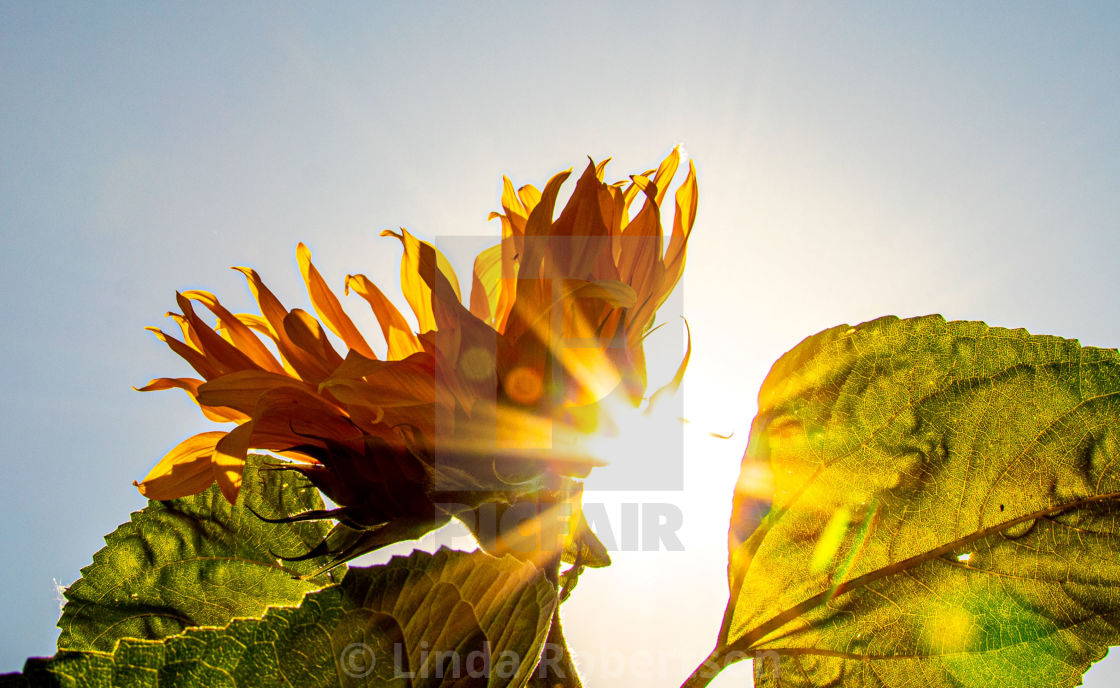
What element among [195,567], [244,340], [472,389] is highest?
[244,340]

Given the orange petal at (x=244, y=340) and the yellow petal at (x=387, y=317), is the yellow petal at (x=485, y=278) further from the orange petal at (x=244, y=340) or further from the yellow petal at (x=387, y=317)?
the orange petal at (x=244, y=340)

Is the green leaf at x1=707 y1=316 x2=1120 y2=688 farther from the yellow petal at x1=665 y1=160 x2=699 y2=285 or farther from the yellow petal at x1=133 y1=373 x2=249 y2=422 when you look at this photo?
the yellow petal at x1=133 y1=373 x2=249 y2=422

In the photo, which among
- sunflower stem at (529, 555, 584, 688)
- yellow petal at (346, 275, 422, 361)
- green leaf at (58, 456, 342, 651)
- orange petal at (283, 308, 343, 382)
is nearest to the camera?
sunflower stem at (529, 555, 584, 688)

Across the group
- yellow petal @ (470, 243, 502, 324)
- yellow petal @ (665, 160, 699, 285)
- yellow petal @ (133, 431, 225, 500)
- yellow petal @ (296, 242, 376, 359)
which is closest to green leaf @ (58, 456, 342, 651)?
yellow petal @ (133, 431, 225, 500)

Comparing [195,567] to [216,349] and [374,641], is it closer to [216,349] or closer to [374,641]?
[216,349]

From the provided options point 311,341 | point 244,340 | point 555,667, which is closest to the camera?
point 555,667

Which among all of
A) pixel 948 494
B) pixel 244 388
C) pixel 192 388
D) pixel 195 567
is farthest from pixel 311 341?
pixel 948 494

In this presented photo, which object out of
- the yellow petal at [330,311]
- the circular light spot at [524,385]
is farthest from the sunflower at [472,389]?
the yellow petal at [330,311]
